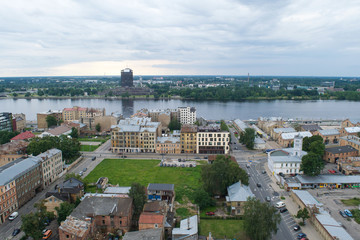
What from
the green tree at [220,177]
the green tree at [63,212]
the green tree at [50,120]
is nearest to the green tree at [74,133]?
the green tree at [50,120]

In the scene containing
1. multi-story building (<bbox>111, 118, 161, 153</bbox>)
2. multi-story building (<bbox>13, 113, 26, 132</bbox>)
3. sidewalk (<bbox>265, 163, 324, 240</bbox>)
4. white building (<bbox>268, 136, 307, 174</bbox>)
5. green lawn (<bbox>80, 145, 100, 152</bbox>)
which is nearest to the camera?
sidewalk (<bbox>265, 163, 324, 240</bbox>)

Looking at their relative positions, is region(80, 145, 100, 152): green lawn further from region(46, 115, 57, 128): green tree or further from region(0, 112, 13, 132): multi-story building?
region(46, 115, 57, 128): green tree

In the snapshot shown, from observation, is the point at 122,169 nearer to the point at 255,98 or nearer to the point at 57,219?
the point at 57,219

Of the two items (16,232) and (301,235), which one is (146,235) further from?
(301,235)

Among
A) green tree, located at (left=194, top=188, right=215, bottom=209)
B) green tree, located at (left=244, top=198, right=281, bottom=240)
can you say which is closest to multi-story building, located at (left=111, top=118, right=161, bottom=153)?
green tree, located at (left=194, top=188, right=215, bottom=209)

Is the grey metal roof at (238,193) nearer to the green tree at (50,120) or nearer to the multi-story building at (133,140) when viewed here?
the multi-story building at (133,140)

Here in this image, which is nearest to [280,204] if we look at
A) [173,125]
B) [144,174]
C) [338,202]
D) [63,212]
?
[338,202]

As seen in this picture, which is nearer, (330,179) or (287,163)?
(330,179)

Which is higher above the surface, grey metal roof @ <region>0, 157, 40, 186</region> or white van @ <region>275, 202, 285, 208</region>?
grey metal roof @ <region>0, 157, 40, 186</region>
